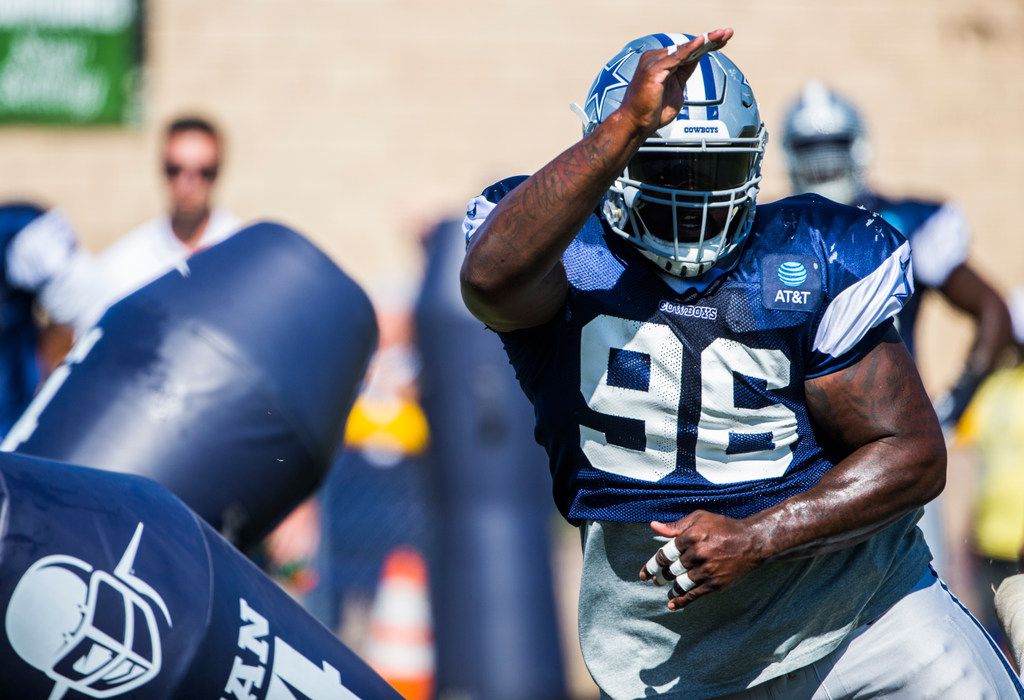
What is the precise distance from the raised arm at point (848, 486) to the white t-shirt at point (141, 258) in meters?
3.01

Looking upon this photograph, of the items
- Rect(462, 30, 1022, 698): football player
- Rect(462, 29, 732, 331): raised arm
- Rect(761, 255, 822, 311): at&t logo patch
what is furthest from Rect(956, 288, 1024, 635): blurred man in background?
Rect(462, 29, 732, 331): raised arm

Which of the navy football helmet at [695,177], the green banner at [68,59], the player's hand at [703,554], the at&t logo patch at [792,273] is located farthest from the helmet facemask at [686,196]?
the green banner at [68,59]

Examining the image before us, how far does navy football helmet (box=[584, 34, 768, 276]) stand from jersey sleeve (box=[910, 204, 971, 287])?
244 cm

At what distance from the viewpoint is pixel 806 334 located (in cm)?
250

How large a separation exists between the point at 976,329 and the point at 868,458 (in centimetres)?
283

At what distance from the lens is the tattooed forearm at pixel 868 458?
8.02 ft

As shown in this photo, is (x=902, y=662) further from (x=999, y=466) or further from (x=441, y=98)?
(x=441, y=98)

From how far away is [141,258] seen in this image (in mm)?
5199

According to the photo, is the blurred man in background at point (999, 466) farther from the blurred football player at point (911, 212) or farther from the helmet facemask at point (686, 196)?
the helmet facemask at point (686, 196)

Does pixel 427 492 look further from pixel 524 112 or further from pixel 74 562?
pixel 524 112

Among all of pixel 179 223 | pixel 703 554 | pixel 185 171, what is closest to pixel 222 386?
pixel 703 554

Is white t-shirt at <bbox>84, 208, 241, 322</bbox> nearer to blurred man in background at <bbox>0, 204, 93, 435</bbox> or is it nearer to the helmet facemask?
blurred man in background at <bbox>0, 204, 93, 435</bbox>

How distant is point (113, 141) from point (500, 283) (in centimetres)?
814

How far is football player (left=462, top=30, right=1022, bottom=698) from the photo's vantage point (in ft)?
8.09
